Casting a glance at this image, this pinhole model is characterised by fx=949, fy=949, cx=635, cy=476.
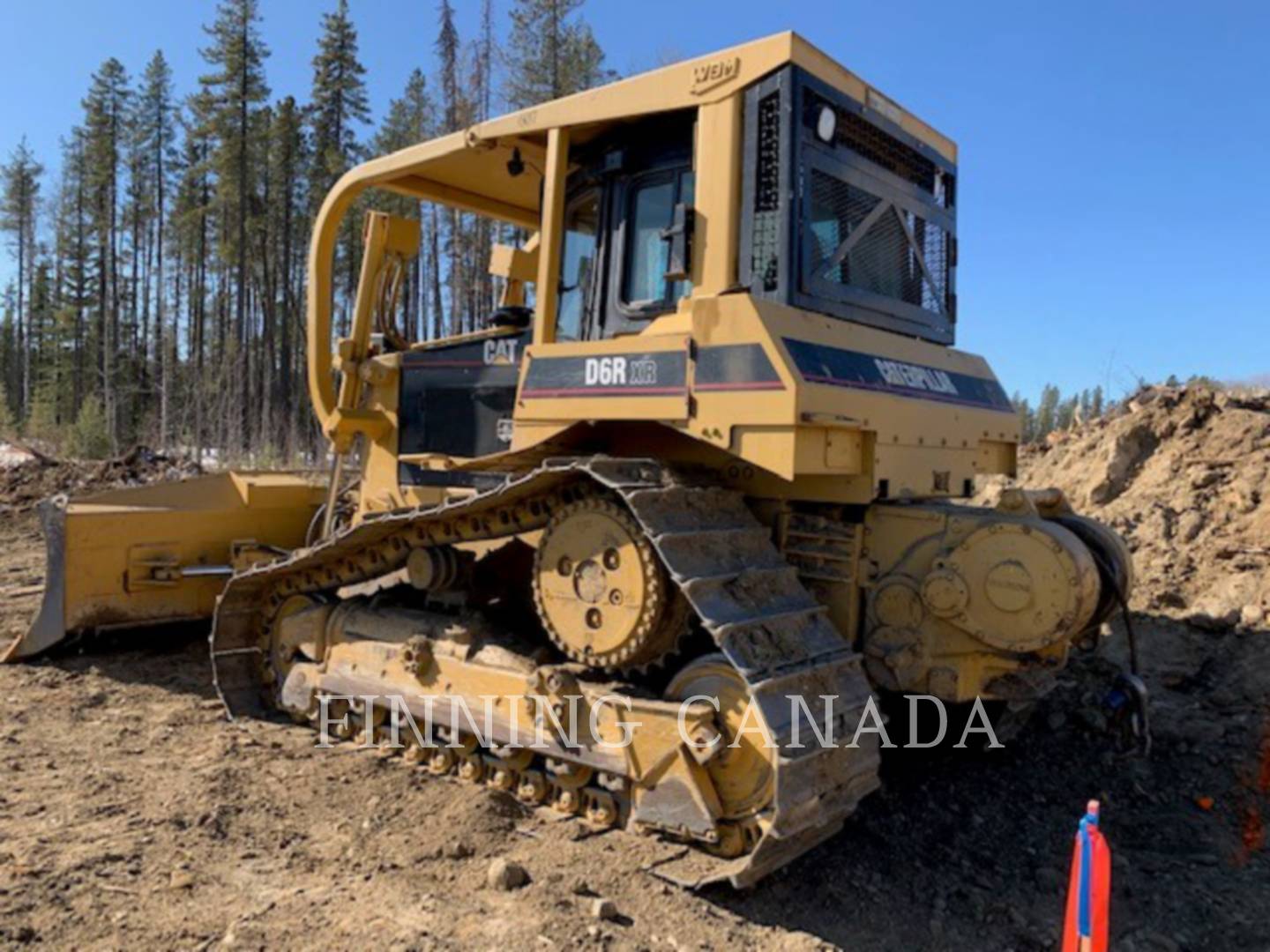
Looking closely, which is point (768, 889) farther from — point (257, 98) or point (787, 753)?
point (257, 98)

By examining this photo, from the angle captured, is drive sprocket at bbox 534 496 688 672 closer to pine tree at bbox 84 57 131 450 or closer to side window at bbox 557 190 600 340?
side window at bbox 557 190 600 340

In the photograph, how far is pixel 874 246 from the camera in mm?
4555

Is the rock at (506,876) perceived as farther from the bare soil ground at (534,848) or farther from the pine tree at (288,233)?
the pine tree at (288,233)

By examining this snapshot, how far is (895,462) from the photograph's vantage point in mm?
4141

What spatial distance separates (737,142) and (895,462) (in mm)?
1520

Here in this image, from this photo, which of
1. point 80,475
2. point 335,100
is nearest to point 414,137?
point 335,100

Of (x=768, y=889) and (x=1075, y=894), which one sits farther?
(x=768, y=889)

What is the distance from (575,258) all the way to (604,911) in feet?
9.60

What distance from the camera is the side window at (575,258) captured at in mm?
4633

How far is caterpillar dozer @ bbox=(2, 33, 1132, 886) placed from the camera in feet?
11.8

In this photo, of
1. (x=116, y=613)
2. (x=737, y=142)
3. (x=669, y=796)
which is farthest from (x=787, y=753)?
(x=116, y=613)

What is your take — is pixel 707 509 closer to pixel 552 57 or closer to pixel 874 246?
pixel 874 246

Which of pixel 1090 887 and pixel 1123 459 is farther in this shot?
pixel 1123 459

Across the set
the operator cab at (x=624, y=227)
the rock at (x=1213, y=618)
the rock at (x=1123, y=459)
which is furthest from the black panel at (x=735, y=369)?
the rock at (x=1123, y=459)
